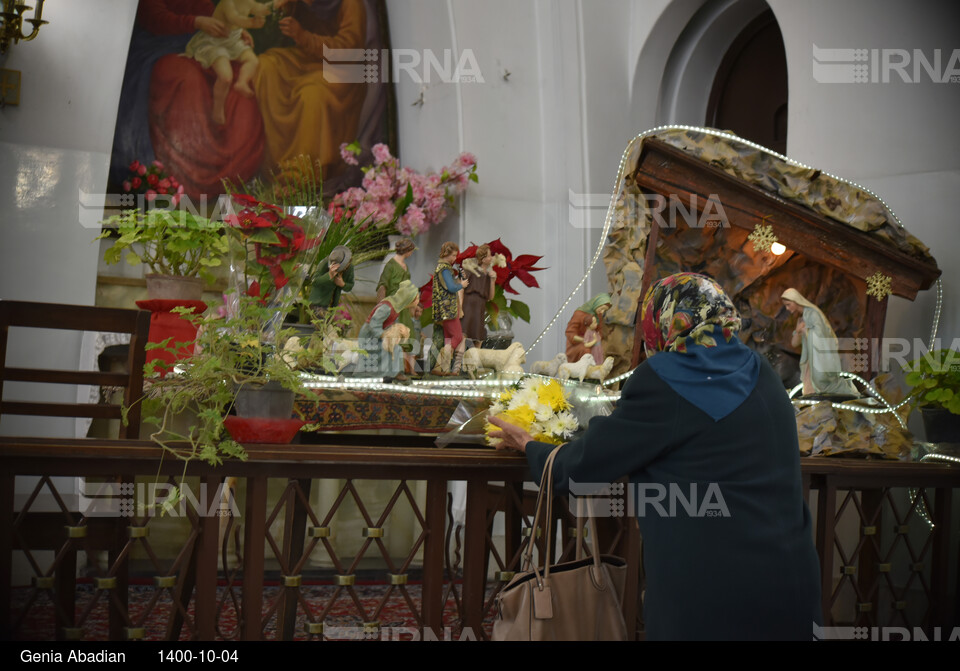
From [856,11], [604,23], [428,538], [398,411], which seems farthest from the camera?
[604,23]

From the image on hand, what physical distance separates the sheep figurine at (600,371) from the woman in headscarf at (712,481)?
2.37 m

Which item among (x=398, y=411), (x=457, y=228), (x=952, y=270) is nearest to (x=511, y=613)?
(x=398, y=411)

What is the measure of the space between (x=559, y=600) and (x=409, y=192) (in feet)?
15.9

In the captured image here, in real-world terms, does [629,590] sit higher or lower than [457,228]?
lower

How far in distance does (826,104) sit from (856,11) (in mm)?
538

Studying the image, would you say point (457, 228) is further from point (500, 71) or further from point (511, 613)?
point (511, 613)

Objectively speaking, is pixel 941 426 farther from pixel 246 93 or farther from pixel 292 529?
pixel 246 93

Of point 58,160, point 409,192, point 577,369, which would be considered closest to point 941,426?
point 577,369

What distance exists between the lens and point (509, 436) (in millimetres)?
2947

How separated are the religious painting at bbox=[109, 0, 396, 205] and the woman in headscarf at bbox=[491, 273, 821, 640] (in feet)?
16.9

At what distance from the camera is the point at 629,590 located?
3.14 metres

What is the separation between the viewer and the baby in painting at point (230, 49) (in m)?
7.38
